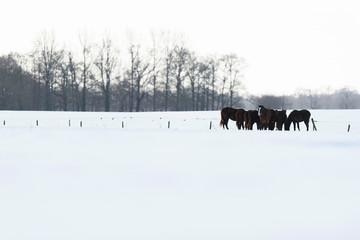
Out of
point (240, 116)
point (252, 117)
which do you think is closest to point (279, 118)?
point (252, 117)

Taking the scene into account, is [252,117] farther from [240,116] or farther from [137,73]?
[137,73]

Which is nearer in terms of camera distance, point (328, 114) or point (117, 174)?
point (117, 174)

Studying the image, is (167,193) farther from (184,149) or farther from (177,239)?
(184,149)

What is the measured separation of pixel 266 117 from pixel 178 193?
16.4m

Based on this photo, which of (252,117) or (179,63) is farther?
(179,63)

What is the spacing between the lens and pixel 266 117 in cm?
2383

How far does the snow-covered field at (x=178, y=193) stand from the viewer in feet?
21.0

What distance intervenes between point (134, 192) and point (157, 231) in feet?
7.33

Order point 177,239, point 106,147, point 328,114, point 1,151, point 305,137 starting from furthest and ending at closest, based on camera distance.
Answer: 1. point 328,114
2. point 305,137
3. point 106,147
4. point 1,151
5. point 177,239

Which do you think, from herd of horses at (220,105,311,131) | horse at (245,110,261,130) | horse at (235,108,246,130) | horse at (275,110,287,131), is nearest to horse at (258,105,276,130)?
herd of horses at (220,105,311,131)

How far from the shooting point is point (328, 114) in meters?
40.9

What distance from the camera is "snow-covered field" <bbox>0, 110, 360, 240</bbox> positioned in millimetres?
6387

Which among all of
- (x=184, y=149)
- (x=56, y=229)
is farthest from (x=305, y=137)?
(x=56, y=229)

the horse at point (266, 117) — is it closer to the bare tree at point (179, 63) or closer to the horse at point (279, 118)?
the horse at point (279, 118)
